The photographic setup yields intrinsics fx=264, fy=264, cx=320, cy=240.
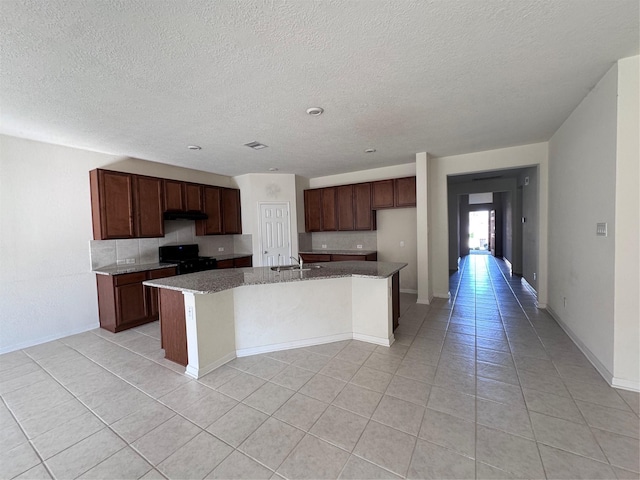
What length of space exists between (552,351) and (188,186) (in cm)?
561

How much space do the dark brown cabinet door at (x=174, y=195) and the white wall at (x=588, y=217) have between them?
17.7ft

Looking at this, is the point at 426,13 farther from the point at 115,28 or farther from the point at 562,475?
the point at 562,475

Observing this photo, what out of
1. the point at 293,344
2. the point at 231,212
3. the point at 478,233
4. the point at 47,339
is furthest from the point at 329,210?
the point at 478,233

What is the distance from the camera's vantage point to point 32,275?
131 inches

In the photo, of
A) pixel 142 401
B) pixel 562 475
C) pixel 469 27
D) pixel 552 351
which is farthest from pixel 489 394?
pixel 142 401

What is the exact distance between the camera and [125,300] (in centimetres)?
367

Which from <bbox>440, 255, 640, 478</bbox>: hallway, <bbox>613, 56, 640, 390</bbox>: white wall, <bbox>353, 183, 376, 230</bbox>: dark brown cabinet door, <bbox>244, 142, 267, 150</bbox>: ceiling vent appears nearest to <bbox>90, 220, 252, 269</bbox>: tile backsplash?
<bbox>244, 142, 267, 150</bbox>: ceiling vent

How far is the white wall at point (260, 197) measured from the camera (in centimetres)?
551

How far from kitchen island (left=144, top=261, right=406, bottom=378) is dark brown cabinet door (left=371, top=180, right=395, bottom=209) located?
7.08ft

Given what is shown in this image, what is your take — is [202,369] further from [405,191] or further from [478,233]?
[478,233]

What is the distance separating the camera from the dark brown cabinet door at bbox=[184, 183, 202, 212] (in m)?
4.75

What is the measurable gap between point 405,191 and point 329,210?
1.67 metres

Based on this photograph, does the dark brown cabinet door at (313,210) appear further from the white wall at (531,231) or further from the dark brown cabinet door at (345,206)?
the white wall at (531,231)

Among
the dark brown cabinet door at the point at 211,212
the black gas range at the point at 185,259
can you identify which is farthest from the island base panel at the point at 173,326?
the dark brown cabinet door at the point at 211,212
